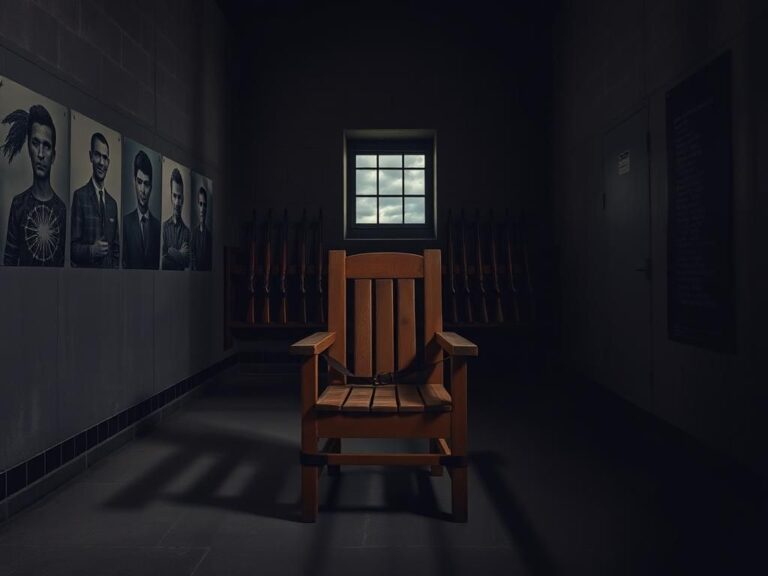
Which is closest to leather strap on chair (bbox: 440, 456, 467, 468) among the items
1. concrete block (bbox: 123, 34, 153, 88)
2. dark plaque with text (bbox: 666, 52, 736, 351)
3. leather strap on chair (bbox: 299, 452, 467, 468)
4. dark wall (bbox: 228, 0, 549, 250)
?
leather strap on chair (bbox: 299, 452, 467, 468)

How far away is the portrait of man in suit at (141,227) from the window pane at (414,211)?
2.77m

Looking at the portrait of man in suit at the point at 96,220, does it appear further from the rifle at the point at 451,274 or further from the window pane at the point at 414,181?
the window pane at the point at 414,181

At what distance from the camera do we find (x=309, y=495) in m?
2.13

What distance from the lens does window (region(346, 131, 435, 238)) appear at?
586 centimetres

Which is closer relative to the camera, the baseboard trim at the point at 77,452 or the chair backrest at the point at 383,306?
the baseboard trim at the point at 77,452

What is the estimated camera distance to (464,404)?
83.1 inches

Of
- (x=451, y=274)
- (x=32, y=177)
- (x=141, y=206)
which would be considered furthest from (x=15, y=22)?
(x=451, y=274)

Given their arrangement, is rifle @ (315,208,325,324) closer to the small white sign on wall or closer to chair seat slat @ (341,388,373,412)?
the small white sign on wall

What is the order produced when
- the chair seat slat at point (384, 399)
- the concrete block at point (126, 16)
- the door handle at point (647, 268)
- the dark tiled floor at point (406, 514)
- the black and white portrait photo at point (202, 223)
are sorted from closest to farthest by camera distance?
the dark tiled floor at point (406, 514) < the chair seat slat at point (384, 399) < the concrete block at point (126, 16) < the door handle at point (647, 268) < the black and white portrait photo at point (202, 223)

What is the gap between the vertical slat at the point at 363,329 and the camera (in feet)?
8.48

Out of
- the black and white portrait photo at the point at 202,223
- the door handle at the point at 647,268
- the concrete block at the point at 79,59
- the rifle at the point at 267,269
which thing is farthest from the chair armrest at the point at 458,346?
the rifle at the point at 267,269

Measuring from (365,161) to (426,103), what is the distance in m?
0.79

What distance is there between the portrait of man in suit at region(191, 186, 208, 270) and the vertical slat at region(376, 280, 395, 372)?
2.17 m

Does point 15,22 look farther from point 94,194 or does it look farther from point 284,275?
point 284,275
